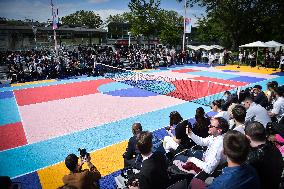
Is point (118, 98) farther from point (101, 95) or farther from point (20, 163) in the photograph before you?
point (20, 163)

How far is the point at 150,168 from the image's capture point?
13.7 feet

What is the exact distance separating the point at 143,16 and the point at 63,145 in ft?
129

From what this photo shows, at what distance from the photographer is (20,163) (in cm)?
838

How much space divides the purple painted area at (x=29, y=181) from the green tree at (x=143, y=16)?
→ 131ft

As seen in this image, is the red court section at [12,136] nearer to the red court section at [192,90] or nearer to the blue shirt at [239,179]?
the blue shirt at [239,179]

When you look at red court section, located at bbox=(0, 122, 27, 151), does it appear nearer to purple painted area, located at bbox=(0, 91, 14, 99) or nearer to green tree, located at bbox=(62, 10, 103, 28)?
purple painted area, located at bbox=(0, 91, 14, 99)

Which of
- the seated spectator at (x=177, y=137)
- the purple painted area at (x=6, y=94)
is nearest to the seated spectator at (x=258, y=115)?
the seated spectator at (x=177, y=137)

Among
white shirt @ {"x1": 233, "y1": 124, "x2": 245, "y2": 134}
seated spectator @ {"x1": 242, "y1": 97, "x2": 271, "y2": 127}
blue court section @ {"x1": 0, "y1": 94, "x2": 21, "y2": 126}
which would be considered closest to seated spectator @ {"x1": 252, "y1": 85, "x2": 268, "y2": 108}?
seated spectator @ {"x1": 242, "y1": 97, "x2": 271, "y2": 127}

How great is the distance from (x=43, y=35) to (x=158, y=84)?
41.7m

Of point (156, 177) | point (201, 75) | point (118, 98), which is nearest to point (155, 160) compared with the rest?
point (156, 177)

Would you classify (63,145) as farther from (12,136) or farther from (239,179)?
(239,179)

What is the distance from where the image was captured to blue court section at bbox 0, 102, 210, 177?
27.1ft

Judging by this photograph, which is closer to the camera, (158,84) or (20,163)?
(20,163)

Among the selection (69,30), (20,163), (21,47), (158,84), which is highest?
(69,30)
